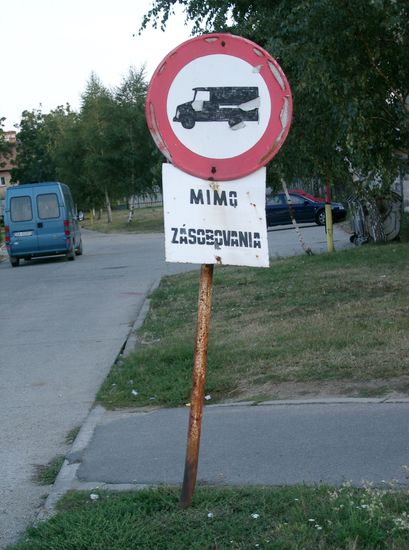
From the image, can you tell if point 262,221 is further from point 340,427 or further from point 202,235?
point 340,427

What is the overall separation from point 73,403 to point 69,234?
21.1 meters

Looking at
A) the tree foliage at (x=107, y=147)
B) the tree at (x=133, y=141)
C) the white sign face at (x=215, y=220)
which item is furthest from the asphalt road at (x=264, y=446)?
the tree at (x=133, y=141)

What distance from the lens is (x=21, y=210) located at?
97.5 ft

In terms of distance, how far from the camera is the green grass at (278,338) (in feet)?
27.6

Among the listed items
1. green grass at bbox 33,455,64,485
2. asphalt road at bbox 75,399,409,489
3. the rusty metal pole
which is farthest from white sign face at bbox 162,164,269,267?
green grass at bbox 33,455,64,485

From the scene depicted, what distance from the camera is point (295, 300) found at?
43.4 feet

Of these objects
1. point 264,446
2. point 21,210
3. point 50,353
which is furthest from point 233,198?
point 21,210

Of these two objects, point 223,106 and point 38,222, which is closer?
point 223,106

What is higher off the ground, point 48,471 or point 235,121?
point 235,121

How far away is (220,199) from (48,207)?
25416 millimetres

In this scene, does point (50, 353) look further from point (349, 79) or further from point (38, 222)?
point (38, 222)

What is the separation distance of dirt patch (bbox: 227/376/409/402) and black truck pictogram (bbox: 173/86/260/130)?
10.9 ft

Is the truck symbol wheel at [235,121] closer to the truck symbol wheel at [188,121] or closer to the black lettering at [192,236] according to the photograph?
the truck symbol wheel at [188,121]

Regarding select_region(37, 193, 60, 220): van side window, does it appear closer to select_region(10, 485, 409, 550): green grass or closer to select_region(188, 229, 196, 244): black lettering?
select_region(10, 485, 409, 550): green grass
